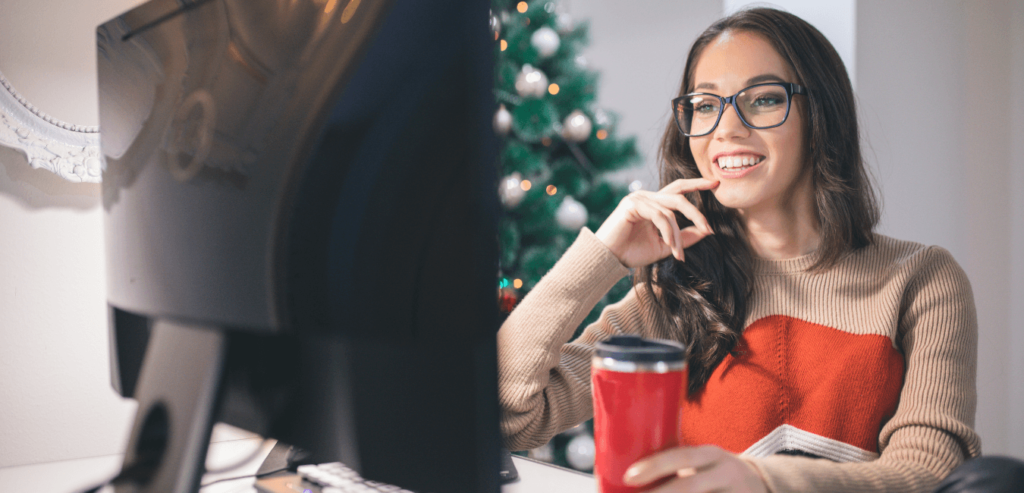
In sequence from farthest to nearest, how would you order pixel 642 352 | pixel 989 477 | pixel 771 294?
1. pixel 771 294
2. pixel 989 477
3. pixel 642 352

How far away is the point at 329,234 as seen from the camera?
41 centimetres

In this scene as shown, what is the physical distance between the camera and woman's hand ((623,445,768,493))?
407 mm

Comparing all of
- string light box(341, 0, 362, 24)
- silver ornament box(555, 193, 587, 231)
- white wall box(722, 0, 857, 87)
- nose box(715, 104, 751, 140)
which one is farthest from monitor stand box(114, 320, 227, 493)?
white wall box(722, 0, 857, 87)

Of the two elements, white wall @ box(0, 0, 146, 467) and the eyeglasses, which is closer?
white wall @ box(0, 0, 146, 467)

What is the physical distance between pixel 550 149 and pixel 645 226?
1308mm

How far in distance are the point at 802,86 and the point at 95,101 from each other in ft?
3.17

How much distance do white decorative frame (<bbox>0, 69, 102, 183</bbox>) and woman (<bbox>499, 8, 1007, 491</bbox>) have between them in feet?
1.85

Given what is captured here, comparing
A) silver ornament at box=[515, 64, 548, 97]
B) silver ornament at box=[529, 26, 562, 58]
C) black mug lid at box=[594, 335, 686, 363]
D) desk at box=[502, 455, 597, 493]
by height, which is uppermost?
silver ornament at box=[529, 26, 562, 58]

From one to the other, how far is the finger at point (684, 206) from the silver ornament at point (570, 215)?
1.15 metres

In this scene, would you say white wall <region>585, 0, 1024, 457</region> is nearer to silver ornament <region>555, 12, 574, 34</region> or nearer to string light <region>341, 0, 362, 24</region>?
silver ornament <region>555, 12, 574, 34</region>

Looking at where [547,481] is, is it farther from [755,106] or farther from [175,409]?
[755,106]

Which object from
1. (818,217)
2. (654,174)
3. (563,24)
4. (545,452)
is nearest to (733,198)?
(818,217)

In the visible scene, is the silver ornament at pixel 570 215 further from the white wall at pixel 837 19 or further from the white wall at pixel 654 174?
the white wall at pixel 837 19

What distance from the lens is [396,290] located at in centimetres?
40
